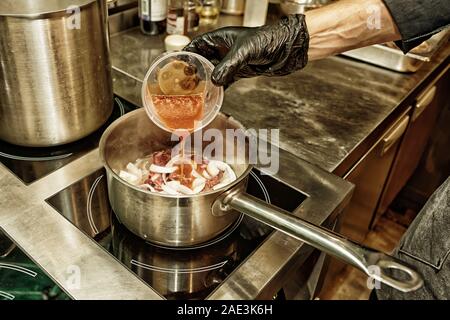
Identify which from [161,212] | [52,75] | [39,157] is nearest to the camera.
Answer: [161,212]

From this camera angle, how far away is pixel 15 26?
0.85 m

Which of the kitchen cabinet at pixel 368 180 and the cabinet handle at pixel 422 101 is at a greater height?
the cabinet handle at pixel 422 101

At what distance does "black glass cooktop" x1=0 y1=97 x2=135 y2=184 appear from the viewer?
98 centimetres

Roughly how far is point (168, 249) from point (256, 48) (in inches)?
15.5

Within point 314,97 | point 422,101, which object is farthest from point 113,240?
point 422,101

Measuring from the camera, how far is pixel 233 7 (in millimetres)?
1779

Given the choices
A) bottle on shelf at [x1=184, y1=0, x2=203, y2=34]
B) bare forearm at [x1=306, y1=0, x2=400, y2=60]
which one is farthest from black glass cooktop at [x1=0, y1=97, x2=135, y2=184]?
bottle on shelf at [x1=184, y1=0, x2=203, y2=34]

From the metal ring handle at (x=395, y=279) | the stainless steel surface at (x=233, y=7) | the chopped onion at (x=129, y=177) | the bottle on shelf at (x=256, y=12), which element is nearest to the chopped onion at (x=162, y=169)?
the chopped onion at (x=129, y=177)

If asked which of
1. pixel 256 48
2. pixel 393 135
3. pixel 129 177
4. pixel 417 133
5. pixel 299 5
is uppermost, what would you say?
pixel 256 48

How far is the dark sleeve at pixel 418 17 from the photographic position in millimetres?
857

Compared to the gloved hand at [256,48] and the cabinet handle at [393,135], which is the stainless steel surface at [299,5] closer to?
the cabinet handle at [393,135]

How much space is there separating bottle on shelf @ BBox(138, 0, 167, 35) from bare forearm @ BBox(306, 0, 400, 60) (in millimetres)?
644

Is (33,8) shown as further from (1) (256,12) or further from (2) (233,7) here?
(2) (233,7)

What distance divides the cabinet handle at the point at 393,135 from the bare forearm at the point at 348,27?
0.43 metres
